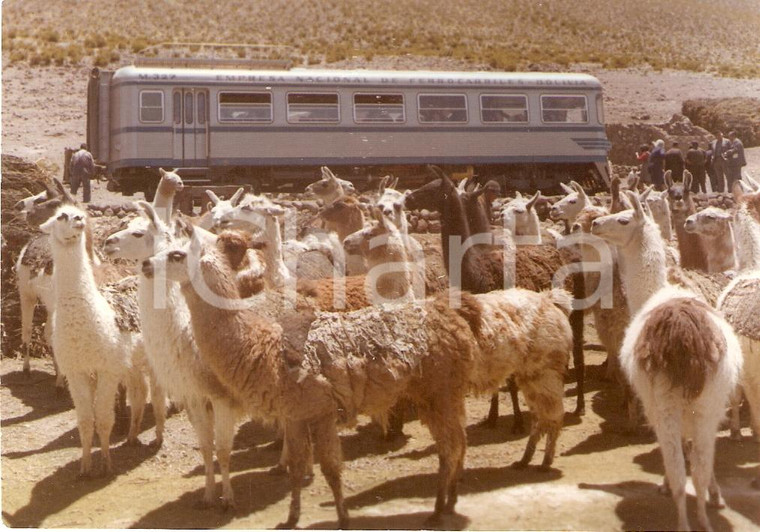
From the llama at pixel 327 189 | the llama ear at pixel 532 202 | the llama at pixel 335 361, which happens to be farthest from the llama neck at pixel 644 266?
the llama at pixel 327 189

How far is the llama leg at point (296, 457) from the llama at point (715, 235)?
A: 12.7 ft

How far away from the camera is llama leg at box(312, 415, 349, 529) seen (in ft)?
15.5

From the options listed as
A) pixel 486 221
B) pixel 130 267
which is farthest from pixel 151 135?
pixel 486 221

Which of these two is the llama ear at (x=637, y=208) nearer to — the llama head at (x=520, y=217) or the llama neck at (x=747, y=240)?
the llama neck at (x=747, y=240)

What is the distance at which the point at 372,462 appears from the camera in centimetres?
568

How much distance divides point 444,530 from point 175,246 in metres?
2.25

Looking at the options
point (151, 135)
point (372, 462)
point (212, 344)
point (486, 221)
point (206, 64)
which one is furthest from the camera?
point (151, 135)

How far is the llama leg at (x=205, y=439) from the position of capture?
5.11 metres

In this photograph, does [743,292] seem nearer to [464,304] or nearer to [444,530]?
[464,304]

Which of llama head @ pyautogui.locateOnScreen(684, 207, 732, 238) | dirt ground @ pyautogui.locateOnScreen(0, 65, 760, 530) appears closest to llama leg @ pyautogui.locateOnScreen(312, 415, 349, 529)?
dirt ground @ pyautogui.locateOnScreen(0, 65, 760, 530)

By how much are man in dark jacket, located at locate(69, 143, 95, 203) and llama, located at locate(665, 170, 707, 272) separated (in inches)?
219

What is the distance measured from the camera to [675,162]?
9273 millimetres

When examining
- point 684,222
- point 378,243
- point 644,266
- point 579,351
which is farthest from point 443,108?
point 644,266

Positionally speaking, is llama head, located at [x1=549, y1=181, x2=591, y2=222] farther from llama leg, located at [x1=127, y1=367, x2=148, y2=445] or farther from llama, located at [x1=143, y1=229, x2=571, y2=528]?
llama leg, located at [x1=127, y1=367, x2=148, y2=445]
